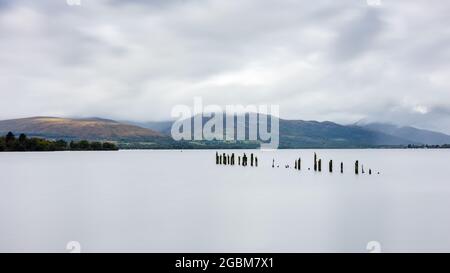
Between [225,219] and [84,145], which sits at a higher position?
[84,145]

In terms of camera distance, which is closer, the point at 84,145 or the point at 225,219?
the point at 225,219

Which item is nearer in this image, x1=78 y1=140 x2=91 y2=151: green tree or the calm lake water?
the calm lake water

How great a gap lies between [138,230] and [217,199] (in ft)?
45.2

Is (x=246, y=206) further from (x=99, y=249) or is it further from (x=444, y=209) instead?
(x=99, y=249)

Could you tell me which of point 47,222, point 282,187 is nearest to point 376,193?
point 282,187

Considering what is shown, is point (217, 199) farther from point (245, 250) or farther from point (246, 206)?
point (245, 250)

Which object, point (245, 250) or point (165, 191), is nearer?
point (245, 250)

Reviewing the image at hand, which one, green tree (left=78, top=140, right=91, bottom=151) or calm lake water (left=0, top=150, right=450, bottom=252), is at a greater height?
green tree (left=78, top=140, right=91, bottom=151)

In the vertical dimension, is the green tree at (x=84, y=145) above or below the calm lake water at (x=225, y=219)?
above

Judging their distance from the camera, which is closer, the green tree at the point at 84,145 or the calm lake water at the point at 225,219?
the calm lake water at the point at 225,219
